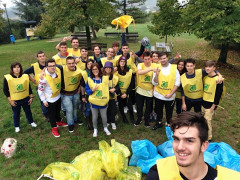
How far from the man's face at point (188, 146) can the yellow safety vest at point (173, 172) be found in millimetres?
156

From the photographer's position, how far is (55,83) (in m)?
4.32

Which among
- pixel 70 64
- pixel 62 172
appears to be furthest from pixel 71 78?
pixel 62 172

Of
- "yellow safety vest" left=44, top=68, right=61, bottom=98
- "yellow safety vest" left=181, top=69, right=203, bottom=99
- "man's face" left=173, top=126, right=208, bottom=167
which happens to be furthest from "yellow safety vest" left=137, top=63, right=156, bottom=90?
"man's face" left=173, top=126, right=208, bottom=167

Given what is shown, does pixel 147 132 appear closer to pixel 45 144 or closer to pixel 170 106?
pixel 170 106

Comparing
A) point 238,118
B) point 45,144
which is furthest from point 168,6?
point 45,144

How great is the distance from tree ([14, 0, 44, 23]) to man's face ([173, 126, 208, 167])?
115ft

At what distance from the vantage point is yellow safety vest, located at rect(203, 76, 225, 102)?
389cm

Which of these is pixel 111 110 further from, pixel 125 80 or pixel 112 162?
pixel 112 162

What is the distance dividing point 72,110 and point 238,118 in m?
4.92

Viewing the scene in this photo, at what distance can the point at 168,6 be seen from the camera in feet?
33.8

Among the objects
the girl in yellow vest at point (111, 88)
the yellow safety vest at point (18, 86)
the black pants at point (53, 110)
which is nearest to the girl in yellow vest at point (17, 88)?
the yellow safety vest at point (18, 86)

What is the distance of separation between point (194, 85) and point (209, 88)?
31 cm

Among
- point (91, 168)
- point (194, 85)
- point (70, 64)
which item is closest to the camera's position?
point (91, 168)

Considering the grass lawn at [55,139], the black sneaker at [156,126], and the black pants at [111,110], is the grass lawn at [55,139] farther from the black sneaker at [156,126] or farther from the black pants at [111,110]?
the black pants at [111,110]
